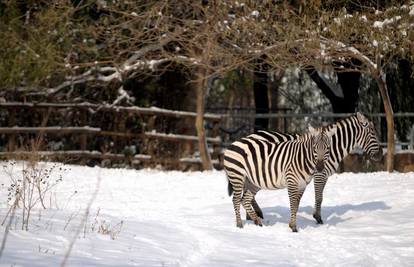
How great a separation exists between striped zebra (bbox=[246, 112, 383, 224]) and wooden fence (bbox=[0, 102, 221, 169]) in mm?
7836

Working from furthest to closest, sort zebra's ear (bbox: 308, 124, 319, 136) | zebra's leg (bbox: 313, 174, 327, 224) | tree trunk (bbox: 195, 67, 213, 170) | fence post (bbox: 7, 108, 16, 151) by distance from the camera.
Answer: fence post (bbox: 7, 108, 16, 151)
tree trunk (bbox: 195, 67, 213, 170)
zebra's leg (bbox: 313, 174, 327, 224)
zebra's ear (bbox: 308, 124, 319, 136)

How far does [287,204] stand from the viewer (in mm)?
12969

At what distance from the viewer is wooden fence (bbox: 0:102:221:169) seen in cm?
1944

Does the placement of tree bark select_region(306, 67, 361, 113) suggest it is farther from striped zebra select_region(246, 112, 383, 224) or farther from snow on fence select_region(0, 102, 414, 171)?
striped zebra select_region(246, 112, 383, 224)

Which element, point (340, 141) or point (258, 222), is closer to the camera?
point (258, 222)

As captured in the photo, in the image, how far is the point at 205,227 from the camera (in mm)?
10086

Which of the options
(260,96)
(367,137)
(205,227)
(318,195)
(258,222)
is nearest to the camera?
(205,227)

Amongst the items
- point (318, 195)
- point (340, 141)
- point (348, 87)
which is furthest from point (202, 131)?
point (318, 195)

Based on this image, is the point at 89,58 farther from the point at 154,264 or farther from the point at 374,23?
the point at 154,264

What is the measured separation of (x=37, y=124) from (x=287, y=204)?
30.9ft

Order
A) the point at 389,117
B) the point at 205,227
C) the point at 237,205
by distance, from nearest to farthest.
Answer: the point at 205,227 → the point at 237,205 → the point at 389,117

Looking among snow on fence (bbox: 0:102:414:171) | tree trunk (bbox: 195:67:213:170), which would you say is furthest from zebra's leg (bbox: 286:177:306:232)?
snow on fence (bbox: 0:102:414:171)

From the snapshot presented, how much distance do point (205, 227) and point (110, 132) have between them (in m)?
10.0

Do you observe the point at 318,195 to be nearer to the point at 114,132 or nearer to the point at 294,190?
the point at 294,190
